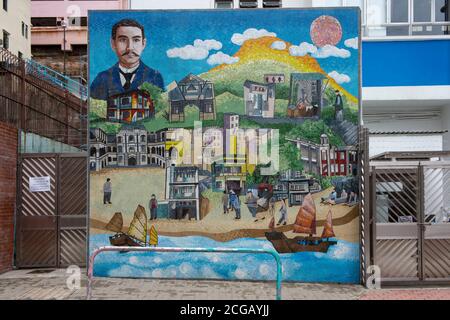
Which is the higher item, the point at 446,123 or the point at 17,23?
the point at 17,23

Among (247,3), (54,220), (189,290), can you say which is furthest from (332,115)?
(247,3)

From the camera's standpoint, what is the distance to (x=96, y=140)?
33.7 feet

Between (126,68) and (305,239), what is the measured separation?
4753 millimetres

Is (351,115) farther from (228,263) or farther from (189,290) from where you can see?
(189,290)

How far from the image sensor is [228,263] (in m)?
9.91

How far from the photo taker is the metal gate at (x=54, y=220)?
11180 mm

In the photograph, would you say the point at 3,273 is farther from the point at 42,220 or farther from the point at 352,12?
the point at 352,12

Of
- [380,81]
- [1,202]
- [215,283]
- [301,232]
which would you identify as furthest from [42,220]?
[380,81]

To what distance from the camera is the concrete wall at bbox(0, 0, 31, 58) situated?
37.9m

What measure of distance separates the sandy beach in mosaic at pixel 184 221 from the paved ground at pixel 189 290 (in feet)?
3.03

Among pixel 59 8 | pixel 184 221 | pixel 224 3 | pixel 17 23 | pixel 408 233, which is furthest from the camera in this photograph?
pixel 59 8

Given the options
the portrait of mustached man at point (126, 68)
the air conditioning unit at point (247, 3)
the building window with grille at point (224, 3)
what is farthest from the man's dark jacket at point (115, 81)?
the air conditioning unit at point (247, 3)

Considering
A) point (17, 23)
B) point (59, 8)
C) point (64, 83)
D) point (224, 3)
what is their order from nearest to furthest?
point (64, 83)
point (224, 3)
point (17, 23)
point (59, 8)

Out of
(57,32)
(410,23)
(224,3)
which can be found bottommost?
(410,23)
